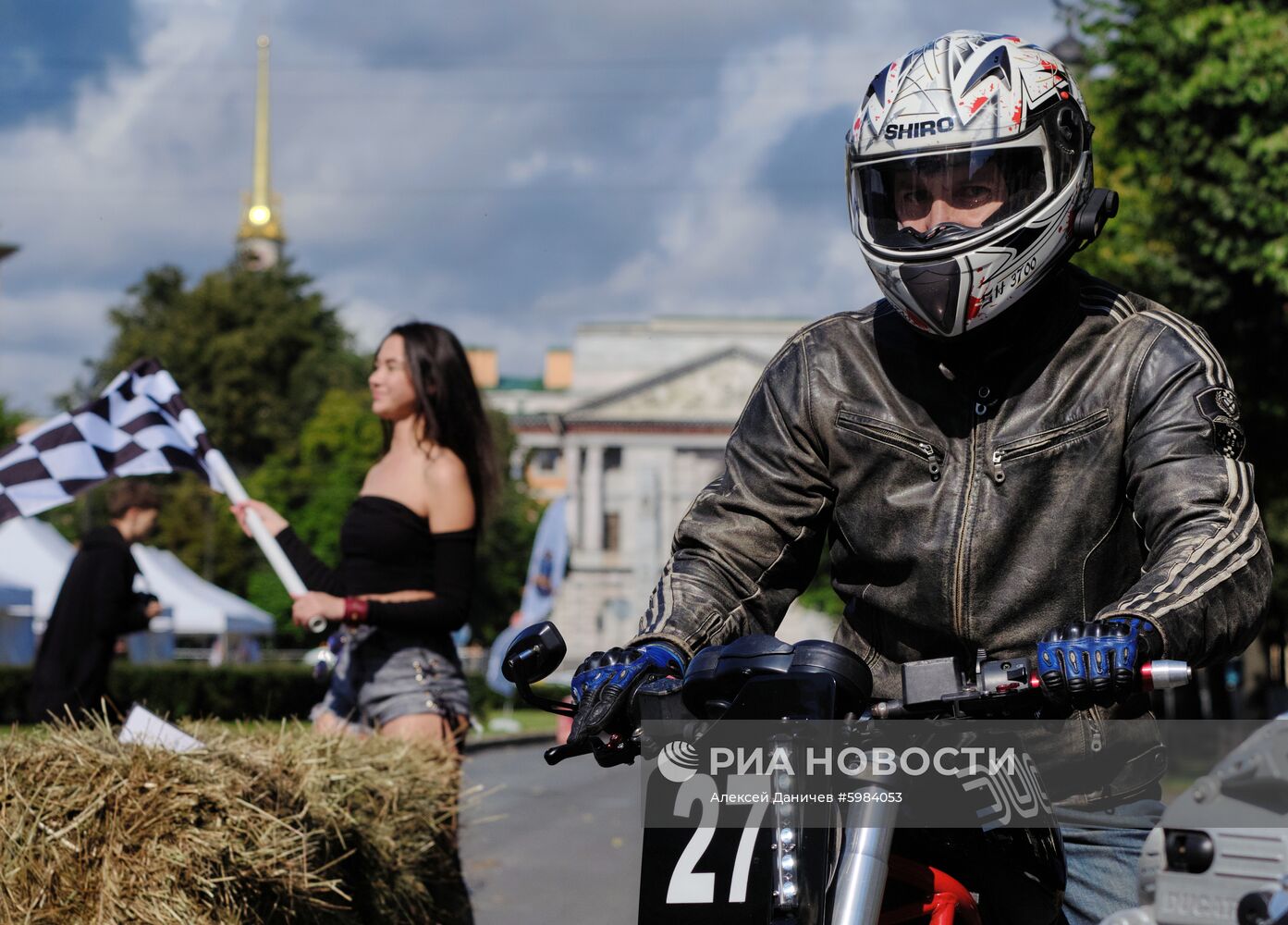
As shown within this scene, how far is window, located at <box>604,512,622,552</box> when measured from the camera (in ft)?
327

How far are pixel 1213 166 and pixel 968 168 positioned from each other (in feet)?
47.5

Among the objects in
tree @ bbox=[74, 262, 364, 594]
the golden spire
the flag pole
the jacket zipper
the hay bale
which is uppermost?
the golden spire

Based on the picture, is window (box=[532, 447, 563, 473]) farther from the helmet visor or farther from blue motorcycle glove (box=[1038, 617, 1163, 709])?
blue motorcycle glove (box=[1038, 617, 1163, 709])

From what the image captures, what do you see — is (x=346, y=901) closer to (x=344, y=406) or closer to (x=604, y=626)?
(x=344, y=406)

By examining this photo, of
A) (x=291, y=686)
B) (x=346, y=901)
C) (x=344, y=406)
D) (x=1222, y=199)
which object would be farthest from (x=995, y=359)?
(x=344, y=406)

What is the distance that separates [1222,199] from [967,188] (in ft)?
47.1

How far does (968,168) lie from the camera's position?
2.73 metres

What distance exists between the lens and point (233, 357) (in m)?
64.1

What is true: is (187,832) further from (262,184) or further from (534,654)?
(262,184)

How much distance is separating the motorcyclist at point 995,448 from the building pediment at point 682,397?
92.9 meters

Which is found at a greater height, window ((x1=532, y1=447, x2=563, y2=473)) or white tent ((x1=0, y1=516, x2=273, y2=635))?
window ((x1=532, y1=447, x2=563, y2=473))

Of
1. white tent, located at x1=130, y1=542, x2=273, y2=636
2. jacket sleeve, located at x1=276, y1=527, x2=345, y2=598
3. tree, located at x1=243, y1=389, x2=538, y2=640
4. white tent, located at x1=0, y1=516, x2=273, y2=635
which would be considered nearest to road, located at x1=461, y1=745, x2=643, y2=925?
jacket sleeve, located at x1=276, y1=527, x2=345, y2=598

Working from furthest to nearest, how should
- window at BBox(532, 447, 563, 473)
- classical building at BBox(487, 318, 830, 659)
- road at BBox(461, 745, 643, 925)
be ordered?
window at BBox(532, 447, 563, 473) < classical building at BBox(487, 318, 830, 659) < road at BBox(461, 745, 643, 925)

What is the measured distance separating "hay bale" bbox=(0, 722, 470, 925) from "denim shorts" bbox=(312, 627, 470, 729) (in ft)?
2.61
